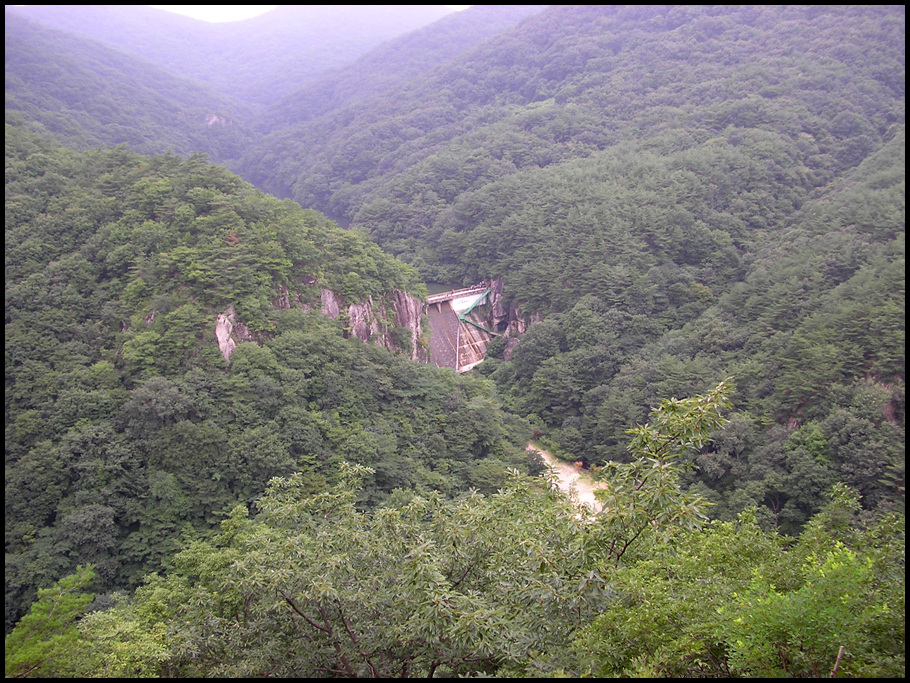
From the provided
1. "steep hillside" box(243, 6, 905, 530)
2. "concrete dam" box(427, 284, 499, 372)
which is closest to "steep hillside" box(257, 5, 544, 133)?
"steep hillside" box(243, 6, 905, 530)

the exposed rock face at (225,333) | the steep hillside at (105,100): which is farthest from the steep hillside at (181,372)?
the steep hillside at (105,100)

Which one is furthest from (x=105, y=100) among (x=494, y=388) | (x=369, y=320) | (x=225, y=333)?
(x=494, y=388)

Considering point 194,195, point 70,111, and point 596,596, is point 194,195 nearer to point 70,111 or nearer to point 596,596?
point 596,596

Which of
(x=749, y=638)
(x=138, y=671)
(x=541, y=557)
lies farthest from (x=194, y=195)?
(x=749, y=638)

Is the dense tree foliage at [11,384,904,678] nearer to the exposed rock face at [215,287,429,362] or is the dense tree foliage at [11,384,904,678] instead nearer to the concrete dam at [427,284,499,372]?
the exposed rock face at [215,287,429,362]

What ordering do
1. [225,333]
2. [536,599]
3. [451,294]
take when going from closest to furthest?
[536,599]
[225,333]
[451,294]

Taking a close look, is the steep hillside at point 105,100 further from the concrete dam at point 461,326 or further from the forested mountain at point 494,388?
the concrete dam at point 461,326

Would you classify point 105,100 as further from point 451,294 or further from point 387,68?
point 451,294
